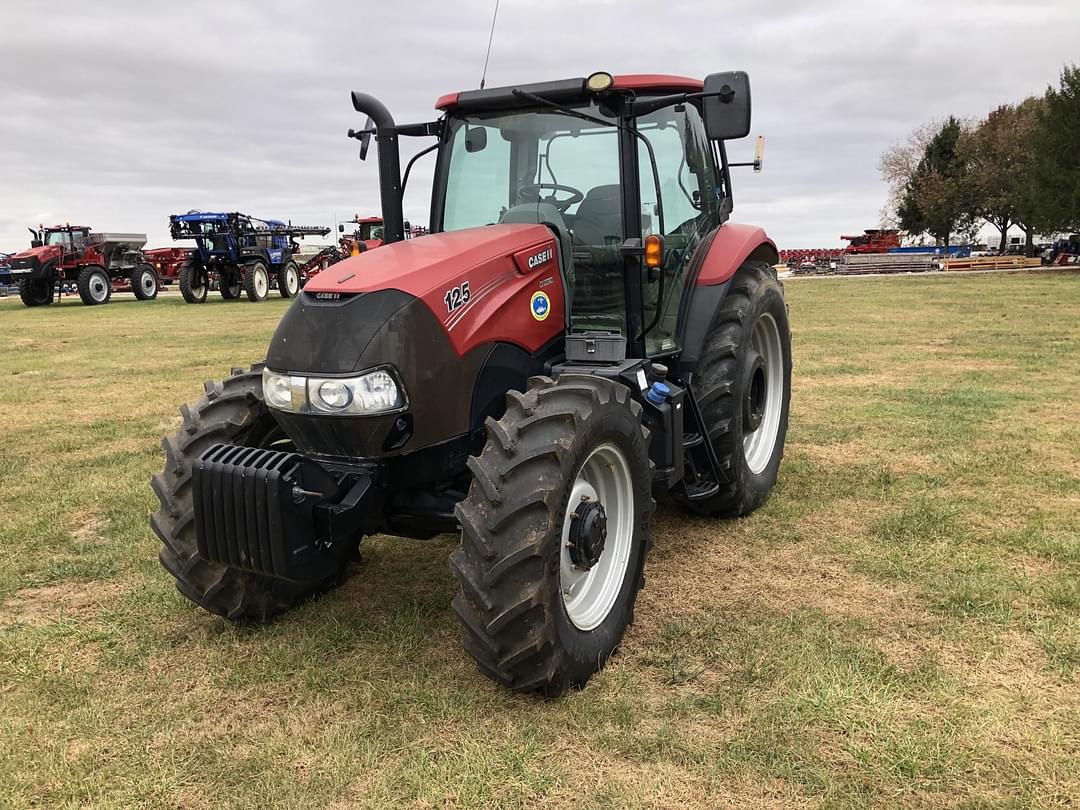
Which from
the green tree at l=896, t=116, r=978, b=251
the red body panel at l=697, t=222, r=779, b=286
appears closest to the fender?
the red body panel at l=697, t=222, r=779, b=286

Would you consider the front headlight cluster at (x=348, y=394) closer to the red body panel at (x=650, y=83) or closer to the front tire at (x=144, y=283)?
the red body panel at (x=650, y=83)

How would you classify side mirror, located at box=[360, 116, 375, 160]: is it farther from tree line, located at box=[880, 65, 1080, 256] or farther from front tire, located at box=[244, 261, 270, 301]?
tree line, located at box=[880, 65, 1080, 256]

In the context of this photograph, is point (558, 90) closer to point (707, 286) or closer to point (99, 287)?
point (707, 286)

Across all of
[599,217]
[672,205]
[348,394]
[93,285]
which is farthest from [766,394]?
[93,285]

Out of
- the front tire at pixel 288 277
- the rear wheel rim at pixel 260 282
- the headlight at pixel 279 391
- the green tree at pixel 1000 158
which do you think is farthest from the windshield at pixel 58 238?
the green tree at pixel 1000 158

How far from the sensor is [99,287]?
82.6 ft

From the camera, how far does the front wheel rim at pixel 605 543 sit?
298 cm

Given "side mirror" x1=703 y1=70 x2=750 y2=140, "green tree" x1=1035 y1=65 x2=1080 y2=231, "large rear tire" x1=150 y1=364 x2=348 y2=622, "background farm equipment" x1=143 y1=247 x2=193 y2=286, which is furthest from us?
"background farm equipment" x1=143 y1=247 x2=193 y2=286

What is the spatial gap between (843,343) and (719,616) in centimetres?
908

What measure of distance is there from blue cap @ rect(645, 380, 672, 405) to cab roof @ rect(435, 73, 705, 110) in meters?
1.29

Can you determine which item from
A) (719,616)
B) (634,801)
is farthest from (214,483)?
(719,616)

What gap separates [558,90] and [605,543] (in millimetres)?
1967

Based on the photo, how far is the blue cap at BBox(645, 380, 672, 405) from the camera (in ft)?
11.7

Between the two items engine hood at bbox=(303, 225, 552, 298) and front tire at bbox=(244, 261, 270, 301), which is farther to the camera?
front tire at bbox=(244, 261, 270, 301)
